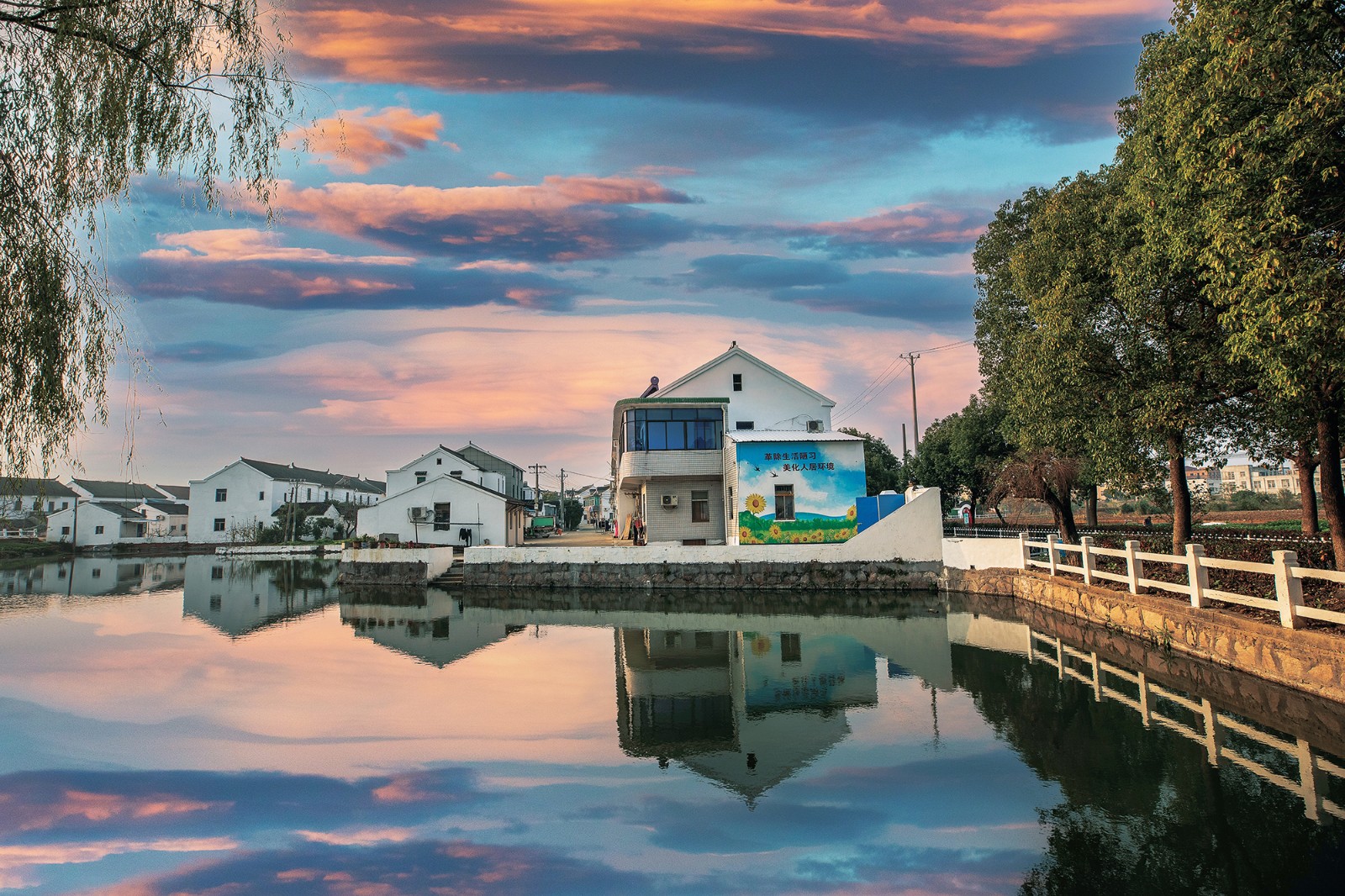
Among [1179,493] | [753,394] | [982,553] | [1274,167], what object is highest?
[753,394]

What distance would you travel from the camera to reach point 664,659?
14594 mm

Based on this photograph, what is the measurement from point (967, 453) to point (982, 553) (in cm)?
1504

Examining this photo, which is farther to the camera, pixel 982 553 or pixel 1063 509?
pixel 1063 509

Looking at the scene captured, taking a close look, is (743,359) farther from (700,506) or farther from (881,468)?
(881,468)

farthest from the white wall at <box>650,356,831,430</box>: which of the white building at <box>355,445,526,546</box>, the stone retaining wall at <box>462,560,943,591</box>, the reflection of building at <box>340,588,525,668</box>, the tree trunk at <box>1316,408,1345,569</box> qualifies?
the tree trunk at <box>1316,408,1345,569</box>

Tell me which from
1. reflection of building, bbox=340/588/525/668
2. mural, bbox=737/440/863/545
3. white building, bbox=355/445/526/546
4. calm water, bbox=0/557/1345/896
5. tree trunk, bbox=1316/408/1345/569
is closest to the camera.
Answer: calm water, bbox=0/557/1345/896

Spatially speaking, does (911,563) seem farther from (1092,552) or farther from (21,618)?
(21,618)

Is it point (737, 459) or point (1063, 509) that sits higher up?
point (737, 459)

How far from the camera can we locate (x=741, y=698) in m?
11.4

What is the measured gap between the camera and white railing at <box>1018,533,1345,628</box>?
959 cm

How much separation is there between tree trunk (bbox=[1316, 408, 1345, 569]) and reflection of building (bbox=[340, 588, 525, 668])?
53.2 ft

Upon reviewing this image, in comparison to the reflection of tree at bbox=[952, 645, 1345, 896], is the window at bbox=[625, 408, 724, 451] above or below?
above

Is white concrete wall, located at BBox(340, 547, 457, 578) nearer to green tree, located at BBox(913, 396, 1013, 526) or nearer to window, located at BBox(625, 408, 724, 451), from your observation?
window, located at BBox(625, 408, 724, 451)

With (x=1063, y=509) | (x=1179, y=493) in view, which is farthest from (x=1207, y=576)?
(x=1063, y=509)
